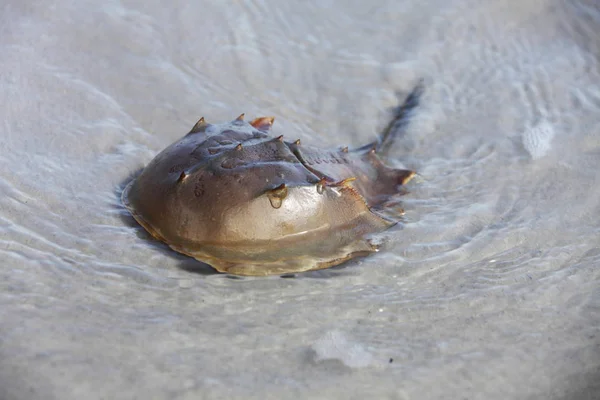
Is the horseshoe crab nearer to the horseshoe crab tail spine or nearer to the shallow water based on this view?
the shallow water

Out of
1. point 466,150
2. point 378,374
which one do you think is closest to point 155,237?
point 378,374

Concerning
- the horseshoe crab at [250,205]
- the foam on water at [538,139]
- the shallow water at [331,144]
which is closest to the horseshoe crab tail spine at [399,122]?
Answer: the shallow water at [331,144]

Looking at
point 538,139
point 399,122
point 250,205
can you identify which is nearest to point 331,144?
point 399,122

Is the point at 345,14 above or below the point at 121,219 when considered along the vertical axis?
above

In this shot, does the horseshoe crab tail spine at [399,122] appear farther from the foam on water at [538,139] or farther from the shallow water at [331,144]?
the foam on water at [538,139]

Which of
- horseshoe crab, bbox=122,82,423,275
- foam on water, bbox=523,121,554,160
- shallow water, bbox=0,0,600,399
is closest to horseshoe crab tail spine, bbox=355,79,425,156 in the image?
shallow water, bbox=0,0,600,399

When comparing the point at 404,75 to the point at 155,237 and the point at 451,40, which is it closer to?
the point at 451,40

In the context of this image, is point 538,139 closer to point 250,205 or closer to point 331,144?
point 331,144
